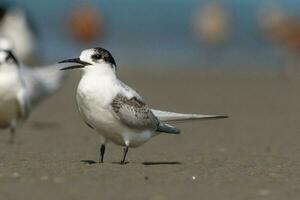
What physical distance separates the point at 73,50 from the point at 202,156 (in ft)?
46.0

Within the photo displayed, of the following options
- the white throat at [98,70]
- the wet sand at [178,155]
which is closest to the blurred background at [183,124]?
the wet sand at [178,155]

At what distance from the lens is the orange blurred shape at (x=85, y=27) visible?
62.8 feet

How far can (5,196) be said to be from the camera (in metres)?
5.50

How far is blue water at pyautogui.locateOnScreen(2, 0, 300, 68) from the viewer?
69.5 ft

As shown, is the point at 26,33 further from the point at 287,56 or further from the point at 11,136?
the point at 11,136

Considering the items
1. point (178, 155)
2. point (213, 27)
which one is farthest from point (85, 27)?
point (178, 155)

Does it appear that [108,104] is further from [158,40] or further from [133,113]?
[158,40]

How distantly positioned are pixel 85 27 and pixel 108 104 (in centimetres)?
1266

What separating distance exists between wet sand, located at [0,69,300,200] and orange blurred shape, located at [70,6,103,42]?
4.39 m

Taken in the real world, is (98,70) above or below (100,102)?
above

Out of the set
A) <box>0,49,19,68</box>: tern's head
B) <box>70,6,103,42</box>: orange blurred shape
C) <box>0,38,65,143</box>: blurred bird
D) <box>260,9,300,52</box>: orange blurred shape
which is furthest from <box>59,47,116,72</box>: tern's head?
<box>70,6,103,42</box>: orange blurred shape

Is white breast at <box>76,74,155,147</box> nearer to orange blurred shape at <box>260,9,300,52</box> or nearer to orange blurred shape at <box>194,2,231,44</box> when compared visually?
orange blurred shape at <box>260,9,300,52</box>

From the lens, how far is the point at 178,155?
793cm

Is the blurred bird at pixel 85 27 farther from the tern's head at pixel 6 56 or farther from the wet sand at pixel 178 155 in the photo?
the tern's head at pixel 6 56
